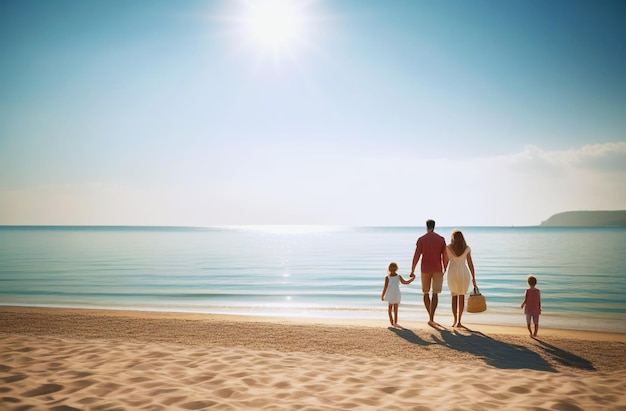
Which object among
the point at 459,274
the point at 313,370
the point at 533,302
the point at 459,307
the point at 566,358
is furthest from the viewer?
the point at 459,307

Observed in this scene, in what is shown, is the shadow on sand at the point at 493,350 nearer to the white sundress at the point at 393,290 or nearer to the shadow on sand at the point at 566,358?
the shadow on sand at the point at 566,358

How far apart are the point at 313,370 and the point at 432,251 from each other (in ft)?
16.3

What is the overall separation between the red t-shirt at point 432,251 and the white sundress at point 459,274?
0.81 feet

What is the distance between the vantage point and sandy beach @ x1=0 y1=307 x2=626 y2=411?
4.53 metres

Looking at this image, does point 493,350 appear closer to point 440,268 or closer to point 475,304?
point 475,304

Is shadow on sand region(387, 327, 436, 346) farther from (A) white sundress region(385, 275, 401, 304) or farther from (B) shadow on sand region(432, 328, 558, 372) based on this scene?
(A) white sundress region(385, 275, 401, 304)

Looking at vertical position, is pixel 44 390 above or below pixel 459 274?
below

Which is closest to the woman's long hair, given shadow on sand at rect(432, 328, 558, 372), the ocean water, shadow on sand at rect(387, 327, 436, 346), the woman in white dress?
the woman in white dress

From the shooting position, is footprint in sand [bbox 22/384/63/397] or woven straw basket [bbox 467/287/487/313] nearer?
footprint in sand [bbox 22/384/63/397]

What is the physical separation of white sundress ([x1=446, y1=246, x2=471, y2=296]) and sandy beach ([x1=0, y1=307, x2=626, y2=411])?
103cm

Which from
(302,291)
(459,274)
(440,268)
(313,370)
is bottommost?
(302,291)

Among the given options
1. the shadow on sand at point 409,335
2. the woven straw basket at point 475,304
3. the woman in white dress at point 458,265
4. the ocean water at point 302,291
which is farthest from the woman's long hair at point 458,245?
the ocean water at point 302,291

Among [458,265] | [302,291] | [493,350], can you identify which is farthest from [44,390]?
[302,291]

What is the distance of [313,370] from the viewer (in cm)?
576
